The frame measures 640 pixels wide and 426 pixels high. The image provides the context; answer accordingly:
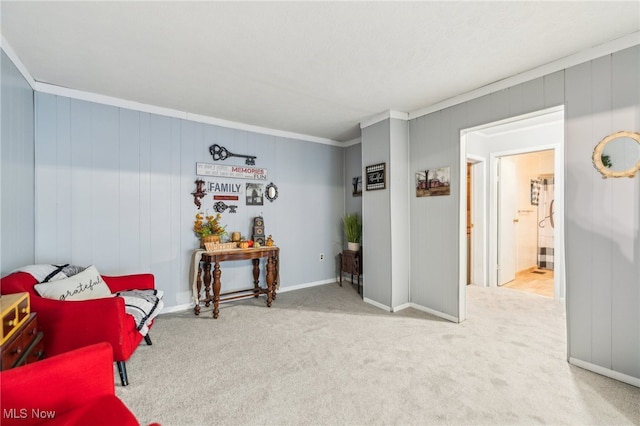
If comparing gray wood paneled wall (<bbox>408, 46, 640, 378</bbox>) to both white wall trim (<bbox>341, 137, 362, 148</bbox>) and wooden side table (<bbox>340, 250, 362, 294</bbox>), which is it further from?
wooden side table (<bbox>340, 250, 362, 294</bbox>)

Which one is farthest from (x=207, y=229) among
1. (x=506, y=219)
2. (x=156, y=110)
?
(x=506, y=219)

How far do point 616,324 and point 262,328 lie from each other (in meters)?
2.88

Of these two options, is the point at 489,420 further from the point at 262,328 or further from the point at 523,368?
the point at 262,328

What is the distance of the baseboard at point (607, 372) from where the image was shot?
197cm

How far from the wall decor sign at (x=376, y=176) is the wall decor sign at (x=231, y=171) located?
1.47m

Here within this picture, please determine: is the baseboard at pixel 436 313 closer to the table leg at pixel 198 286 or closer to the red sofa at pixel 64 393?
the table leg at pixel 198 286

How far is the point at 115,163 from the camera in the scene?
10.1ft

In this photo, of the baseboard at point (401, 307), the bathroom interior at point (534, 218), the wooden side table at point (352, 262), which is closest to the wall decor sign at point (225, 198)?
the wooden side table at point (352, 262)

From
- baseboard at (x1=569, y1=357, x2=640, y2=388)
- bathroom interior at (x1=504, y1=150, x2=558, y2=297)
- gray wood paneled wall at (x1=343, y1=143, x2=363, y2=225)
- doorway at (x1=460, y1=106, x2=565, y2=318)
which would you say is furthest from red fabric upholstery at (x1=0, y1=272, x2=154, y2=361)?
bathroom interior at (x1=504, y1=150, x2=558, y2=297)

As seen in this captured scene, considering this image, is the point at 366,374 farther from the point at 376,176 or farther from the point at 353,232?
the point at 353,232

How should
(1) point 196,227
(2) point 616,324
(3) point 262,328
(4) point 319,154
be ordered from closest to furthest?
1. (2) point 616,324
2. (3) point 262,328
3. (1) point 196,227
4. (4) point 319,154

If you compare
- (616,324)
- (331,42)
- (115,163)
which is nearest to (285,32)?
(331,42)

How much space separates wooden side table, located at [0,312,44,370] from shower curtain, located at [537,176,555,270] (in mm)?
7134

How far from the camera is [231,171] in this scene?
12.5ft
